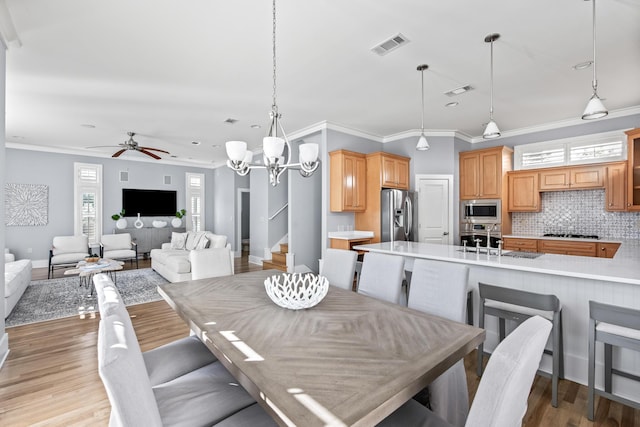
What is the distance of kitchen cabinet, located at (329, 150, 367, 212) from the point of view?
499 centimetres

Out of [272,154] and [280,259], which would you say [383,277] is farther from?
[280,259]

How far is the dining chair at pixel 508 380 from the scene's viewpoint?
76 centimetres

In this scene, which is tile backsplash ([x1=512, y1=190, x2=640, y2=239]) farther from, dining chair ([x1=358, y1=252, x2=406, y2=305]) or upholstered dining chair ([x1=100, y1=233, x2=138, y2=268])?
upholstered dining chair ([x1=100, y1=233, x2=138, y2=268])

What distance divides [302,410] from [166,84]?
156 inches

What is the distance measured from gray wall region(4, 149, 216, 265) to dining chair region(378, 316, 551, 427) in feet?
29.6

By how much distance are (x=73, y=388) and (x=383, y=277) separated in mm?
2481

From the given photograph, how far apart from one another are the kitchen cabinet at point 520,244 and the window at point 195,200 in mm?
8018

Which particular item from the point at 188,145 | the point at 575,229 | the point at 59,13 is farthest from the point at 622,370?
the point at 188,145

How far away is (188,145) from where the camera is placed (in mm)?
6875

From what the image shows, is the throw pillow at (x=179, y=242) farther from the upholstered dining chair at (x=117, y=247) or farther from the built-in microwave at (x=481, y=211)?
the built-in microwave at (x=481, y=211)

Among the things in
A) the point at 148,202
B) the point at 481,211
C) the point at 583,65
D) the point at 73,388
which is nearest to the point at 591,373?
the point at 583,65

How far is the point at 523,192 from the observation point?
522 centimetres

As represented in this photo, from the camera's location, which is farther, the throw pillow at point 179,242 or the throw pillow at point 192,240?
the throw pillow at point 179,242

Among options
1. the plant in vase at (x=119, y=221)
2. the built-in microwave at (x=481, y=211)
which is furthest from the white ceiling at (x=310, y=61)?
the plant in vase at (x=119, y=221)
